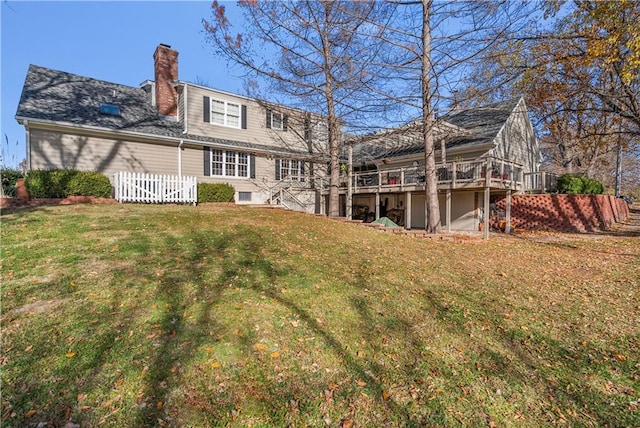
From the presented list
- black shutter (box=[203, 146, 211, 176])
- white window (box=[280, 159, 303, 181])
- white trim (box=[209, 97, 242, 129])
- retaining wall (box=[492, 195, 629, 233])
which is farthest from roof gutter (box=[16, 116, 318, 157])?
retaining wall (box=[492, 195, 629, 233])

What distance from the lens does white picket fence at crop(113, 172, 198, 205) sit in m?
11.8

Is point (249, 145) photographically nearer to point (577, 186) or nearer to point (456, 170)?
point (456, 170)

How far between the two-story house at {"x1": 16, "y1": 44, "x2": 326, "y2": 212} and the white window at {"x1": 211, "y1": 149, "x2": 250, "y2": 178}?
5 centimetres

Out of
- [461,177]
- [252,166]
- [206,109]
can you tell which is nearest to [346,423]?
[461,177]

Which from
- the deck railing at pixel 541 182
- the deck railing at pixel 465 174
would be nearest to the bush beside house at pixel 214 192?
the deck railing at pixel 465 174

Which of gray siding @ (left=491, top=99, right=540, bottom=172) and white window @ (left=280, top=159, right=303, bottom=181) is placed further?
white window @ (left=280, top=159, right=303, bottom=181)

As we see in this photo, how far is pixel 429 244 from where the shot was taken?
895cm

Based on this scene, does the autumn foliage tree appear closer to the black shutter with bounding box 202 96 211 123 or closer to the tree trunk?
the tree trunk

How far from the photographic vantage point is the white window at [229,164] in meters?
16.0

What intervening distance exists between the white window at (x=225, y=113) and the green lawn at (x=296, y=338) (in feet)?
37.2

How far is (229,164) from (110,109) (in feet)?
18.6

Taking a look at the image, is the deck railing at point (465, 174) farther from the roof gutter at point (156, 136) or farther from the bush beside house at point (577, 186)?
the roof gutter at point (156, 136)

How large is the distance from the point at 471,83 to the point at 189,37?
11253 mm

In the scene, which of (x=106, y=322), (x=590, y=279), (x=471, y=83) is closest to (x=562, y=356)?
(x=590, y=279)
